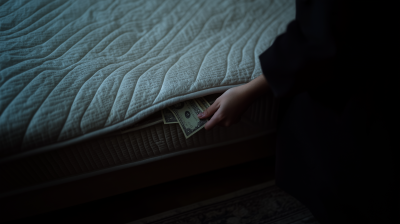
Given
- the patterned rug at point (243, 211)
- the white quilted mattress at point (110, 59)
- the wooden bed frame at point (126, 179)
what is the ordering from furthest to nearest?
the patterned rug at point (243, 211), the wooden bed frame at point (126, 179), the white quilted mattress at point (110, 59)

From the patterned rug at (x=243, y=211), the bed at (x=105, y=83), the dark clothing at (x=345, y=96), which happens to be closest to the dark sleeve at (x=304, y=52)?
the dark clothing at (x=345, y=96)

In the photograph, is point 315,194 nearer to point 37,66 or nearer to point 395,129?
point 395,129

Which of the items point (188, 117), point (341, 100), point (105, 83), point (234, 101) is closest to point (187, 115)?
point (188, 117)

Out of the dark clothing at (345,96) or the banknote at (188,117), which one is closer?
the dark clothing at (345,96)

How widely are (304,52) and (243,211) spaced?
0.58m

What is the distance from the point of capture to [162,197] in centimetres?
82

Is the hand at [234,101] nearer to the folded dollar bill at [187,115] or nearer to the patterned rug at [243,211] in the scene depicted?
the folded dollar bill at [187,115]

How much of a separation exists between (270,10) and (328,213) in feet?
2.51

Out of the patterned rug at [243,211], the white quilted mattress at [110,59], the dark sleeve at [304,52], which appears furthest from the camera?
the patterned rug at [243,211]

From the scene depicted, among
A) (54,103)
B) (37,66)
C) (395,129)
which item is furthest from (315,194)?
(37,66)

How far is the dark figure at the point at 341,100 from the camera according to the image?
414mm

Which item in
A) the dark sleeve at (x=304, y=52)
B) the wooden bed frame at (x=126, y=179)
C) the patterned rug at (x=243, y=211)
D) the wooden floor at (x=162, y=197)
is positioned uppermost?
the dark sleeve at (x=304, y=52)

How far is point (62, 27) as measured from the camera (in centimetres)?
72

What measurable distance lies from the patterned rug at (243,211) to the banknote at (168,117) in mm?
394
